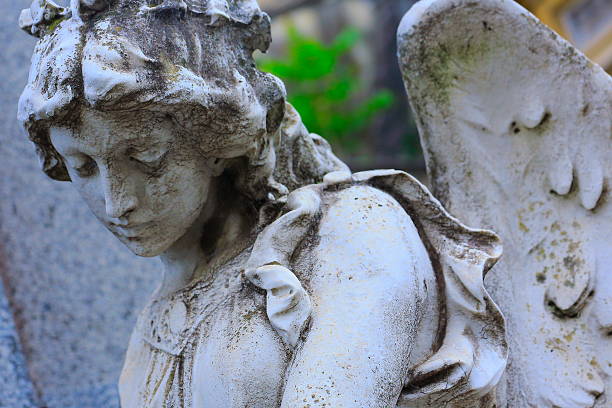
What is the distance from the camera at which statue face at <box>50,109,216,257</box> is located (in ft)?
4.56

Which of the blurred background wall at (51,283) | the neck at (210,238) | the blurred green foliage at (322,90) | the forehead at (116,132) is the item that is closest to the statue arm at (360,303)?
the neck at (210,238)

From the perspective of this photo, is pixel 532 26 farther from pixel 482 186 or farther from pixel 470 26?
pixel 482 186

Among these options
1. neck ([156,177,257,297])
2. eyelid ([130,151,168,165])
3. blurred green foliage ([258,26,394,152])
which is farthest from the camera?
blurred green foliage ([258,26,394,152])

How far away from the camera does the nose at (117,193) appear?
1.43m

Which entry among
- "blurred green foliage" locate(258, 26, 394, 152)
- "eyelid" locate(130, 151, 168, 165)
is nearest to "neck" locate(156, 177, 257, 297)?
"eyelid" locate(130, 151, 168, 165)

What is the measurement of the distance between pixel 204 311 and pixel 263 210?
0.21m

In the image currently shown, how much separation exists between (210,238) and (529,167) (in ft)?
2.32

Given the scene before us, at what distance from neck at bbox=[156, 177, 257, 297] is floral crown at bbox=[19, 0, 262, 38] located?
334mm

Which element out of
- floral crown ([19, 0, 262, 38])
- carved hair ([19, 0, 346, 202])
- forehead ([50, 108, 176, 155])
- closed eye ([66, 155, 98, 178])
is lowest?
closed eye ([66, 155, 98, 178])

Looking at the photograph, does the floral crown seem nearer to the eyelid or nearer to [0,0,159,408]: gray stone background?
the eyelid

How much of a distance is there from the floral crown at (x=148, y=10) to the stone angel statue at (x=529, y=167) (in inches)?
17.9

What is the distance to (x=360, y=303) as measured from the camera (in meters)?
1.38

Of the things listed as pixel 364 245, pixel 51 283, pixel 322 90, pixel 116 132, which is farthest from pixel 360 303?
pixel 322 90

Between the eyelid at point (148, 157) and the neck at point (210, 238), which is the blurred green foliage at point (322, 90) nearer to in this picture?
the neck at point (210, 238)
